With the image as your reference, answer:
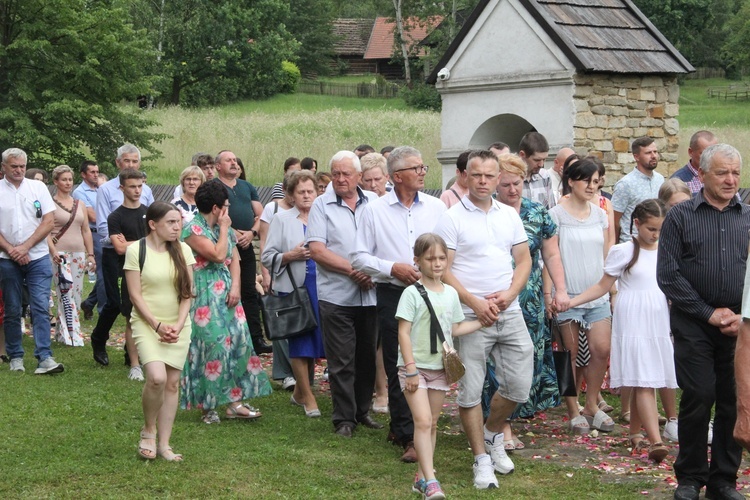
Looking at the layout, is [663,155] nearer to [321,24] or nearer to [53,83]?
[53,83]

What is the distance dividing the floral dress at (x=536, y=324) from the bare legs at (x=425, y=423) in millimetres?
937

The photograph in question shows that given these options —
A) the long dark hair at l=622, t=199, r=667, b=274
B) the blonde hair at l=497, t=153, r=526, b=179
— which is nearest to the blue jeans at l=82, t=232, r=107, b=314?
the blonde hair at l=497, t=153, r=526, b=179

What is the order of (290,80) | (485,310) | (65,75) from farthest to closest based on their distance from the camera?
(290,80), (65,75), (485,310)

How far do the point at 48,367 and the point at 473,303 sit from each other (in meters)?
5.30

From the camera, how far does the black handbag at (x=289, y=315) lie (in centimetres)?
888

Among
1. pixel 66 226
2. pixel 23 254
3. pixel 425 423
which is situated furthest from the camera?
pixel 66 226

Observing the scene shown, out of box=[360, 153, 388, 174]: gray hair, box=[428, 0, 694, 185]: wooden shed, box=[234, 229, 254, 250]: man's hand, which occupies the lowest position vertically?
box=[234, 229, 254, 250]: man's hand

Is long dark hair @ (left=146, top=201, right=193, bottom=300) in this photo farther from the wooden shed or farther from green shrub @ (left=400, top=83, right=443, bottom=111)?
green shrub @ (left=400, top=83, right=443, bottom=111)

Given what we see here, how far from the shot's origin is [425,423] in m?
6.53

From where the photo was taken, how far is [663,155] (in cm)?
1408

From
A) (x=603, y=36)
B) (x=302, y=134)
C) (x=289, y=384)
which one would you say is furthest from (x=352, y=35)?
(x=289, y=384)

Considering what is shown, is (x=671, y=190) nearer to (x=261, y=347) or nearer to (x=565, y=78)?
(x=565, y=78)

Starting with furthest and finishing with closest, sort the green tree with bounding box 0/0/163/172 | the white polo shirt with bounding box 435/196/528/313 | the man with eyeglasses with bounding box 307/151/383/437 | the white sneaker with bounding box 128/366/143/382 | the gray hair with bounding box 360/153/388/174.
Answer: the green tree with bounding box 0/0/163/172 < the white sneaker with bounding box 128/366/143/382 < the gray hair with bounding box 360/153/388/174 < the man with eyeglasses with bounding box 307/151/383/437 < the white polo shirt with bounding box 435/196/528/313

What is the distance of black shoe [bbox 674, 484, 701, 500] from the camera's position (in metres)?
6.30
